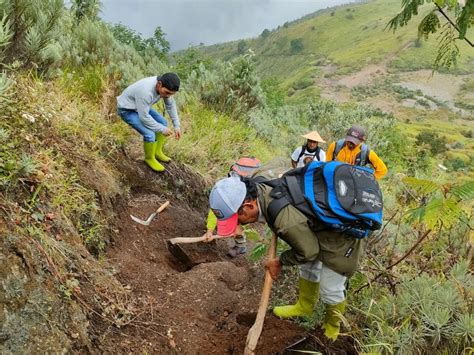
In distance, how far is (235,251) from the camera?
509cm

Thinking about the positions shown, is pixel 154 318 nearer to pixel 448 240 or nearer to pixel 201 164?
pixel 448 240

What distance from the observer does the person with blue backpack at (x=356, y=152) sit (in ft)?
19.2

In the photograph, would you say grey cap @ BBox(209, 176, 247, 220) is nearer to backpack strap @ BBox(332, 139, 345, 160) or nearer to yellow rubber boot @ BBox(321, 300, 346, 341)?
yellow rubber boot @ BBox(321, 300, 346, 341)

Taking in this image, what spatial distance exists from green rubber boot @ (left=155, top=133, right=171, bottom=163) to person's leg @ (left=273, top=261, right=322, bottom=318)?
2778mm

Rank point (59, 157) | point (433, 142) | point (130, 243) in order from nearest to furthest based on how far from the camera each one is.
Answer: point (59, 157)
point (130, 243)
point (433, 142)

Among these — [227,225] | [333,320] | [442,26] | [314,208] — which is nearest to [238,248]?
[333,320]

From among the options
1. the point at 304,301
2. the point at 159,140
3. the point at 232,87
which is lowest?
the point at 304,301

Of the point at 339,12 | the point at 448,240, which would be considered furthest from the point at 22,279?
the point at 339,12

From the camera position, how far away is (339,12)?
571 ft

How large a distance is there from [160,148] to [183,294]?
2346 millimetres

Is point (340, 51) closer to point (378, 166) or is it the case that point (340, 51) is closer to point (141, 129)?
point (378, 166)

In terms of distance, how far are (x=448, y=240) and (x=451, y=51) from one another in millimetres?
2113

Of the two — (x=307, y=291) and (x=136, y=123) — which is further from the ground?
(x=136, y=123)

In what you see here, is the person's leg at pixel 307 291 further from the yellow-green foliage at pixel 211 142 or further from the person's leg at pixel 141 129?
the yellow-green foliage at pixel 211 142
